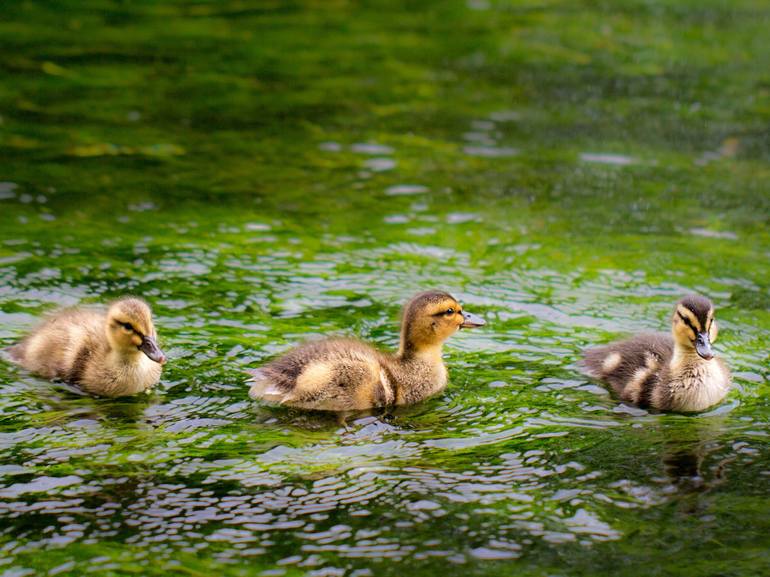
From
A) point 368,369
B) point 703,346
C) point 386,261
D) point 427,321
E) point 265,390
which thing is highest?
point 386,261

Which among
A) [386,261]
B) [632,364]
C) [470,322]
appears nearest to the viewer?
[632,364]

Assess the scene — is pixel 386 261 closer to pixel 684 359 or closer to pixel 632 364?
pixel 632 364

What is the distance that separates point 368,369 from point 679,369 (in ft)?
5.66

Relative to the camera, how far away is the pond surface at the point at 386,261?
5953 mm

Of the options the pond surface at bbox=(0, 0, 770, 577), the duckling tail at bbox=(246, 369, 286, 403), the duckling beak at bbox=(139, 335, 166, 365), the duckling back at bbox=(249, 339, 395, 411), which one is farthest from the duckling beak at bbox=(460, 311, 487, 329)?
the duckling beak at bbox=(139, 335, 166, 365)

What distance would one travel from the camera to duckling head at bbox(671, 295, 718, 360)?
7.31m

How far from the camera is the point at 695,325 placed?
7332mm

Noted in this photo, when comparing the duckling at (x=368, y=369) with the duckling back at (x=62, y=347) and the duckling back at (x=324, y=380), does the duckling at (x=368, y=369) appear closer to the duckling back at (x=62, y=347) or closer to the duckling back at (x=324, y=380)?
the duckling back at (x=324, y=380)

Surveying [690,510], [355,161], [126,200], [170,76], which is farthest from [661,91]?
[690,510]

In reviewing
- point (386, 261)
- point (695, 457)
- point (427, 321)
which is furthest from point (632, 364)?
point (386, 261)

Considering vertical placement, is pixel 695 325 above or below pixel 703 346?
above

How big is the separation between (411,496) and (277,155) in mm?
7027

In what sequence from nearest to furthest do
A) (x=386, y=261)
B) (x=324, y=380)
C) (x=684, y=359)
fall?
(x=324, y=380), (x=684, y=359), (x=386, y=261)

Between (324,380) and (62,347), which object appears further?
(62,347)
